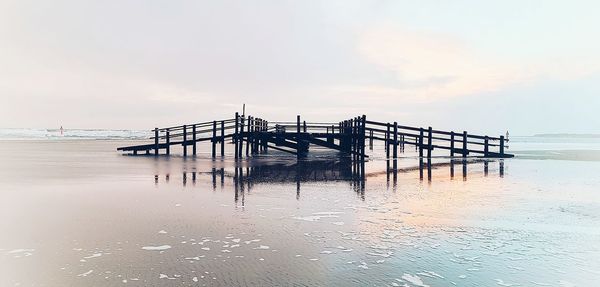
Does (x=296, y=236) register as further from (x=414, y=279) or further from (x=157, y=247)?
(x=414, y=279)

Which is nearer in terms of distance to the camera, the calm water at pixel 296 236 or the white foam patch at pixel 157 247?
the calm water at pixel 296 236

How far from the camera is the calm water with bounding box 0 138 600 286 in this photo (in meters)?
4.54

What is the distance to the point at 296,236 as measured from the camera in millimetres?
6125

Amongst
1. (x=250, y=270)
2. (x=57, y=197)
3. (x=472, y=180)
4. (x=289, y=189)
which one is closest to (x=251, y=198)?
(x=289, y=189)

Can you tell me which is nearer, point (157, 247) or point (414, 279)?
point (414, 279)

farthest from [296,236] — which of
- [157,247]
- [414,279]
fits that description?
[414,279]

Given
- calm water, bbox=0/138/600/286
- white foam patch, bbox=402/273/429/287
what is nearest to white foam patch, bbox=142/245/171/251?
calm water, bbox=0/138/600/286

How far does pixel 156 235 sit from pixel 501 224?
5.26 meters

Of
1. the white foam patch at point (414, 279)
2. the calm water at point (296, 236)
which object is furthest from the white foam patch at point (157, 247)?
the white foam patch at point (414, 279)

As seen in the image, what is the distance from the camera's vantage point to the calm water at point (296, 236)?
4543 millimetres

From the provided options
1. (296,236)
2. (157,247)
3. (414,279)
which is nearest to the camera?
(414,279)

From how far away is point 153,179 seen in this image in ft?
43.0

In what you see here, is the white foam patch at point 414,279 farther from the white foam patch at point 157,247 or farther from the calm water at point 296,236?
the white foam patch at point 157,247

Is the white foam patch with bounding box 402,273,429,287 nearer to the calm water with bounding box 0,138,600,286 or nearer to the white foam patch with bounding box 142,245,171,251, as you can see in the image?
the calm water with bounding box 0,138,600,286
